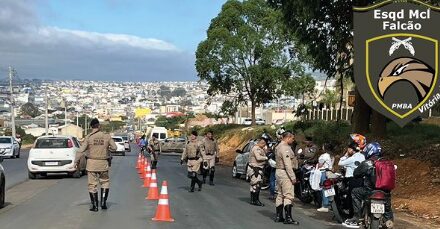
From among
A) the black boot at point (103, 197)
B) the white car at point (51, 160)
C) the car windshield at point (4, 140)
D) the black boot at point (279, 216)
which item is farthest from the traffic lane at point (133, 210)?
the car windshield at point (4, 140)

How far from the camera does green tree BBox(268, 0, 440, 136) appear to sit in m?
18.9

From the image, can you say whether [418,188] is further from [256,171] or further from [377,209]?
[377,209]

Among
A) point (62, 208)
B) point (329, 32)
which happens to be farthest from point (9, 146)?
point (62, 208)

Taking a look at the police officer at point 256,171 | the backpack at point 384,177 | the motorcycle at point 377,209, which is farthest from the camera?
the police officer at point 256,171

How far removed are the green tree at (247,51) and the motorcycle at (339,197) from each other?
36874 millimetres

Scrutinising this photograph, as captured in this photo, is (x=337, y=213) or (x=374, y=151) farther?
(x=337, y=213)

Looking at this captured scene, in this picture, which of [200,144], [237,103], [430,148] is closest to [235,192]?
[200,144]

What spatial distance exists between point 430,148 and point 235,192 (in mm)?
6106

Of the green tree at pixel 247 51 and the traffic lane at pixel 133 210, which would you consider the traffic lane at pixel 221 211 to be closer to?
the traffic lane at pixel 133 210

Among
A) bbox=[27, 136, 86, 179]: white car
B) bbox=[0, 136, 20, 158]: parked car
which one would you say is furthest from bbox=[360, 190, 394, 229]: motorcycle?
bbox=[0, 136, 20, 158]: parked car

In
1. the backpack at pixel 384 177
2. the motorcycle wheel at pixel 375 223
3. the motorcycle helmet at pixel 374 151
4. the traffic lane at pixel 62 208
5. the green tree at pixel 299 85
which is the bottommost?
the traffic lane at pixel 62 208

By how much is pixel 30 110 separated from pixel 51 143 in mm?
167167

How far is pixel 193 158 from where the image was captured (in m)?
17.6

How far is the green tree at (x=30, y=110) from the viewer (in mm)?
180500
